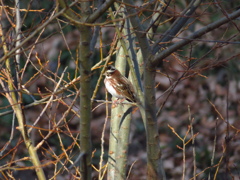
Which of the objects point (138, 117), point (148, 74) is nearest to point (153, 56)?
point (148, 74)

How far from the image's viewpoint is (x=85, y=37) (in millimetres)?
3066

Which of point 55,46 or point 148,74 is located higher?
point 55,46

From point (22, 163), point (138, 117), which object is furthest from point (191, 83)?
point (22, 163)

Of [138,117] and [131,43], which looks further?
[138,117]

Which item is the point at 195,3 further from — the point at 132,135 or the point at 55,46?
the point at 132,135

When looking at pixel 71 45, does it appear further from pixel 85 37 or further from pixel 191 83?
pixel 85 37

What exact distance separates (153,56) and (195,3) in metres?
0.50

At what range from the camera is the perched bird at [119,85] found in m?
5.51

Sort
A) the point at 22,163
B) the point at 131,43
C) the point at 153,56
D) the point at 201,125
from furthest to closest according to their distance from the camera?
the point at 201,125 < the point at 22,163 < the point at 131,43 < the point at 153,56

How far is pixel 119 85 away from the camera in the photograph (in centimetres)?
572

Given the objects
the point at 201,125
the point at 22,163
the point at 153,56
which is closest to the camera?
the point at 153,56

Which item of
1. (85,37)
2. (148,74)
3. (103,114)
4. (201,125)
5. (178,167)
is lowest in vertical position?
(178,167)

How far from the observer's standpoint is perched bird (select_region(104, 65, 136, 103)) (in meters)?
5.51

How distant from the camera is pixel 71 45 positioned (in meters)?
8.16
